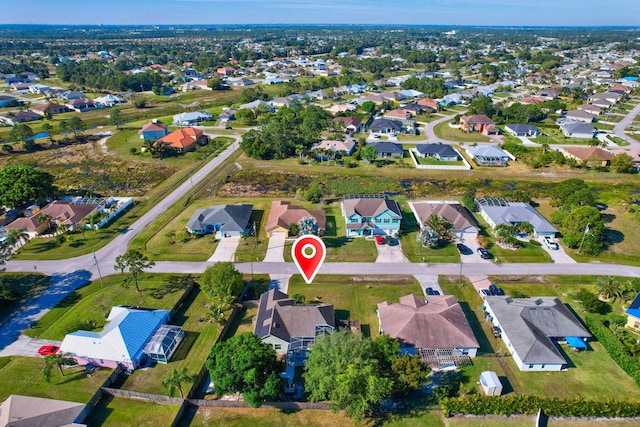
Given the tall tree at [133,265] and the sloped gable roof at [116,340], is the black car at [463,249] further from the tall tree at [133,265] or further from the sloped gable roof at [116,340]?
the tall tree at [133,265]

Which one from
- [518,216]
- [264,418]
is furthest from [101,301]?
[518,216]

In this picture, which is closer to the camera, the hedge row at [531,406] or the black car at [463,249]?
the hedge row at [531,406]

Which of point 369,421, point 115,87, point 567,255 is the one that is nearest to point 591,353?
point 567,255

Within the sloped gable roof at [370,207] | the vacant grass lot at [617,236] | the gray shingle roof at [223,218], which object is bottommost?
the vacant grass lot at [617,236]

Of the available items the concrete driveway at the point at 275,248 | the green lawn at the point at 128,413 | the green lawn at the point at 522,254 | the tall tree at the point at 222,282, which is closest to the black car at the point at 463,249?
the green lawn at the point at 522,254

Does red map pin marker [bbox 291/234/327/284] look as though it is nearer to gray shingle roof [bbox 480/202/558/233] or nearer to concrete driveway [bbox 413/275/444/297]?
concrete driveway [bbox 413/275/444/297]

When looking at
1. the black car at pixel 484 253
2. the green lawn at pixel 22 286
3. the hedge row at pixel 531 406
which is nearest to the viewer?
the hedge row at pixel 531 406

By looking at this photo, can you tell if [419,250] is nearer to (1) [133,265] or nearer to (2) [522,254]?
(2) [522,254]

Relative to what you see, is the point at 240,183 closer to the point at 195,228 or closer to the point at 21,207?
the point at 195,228
